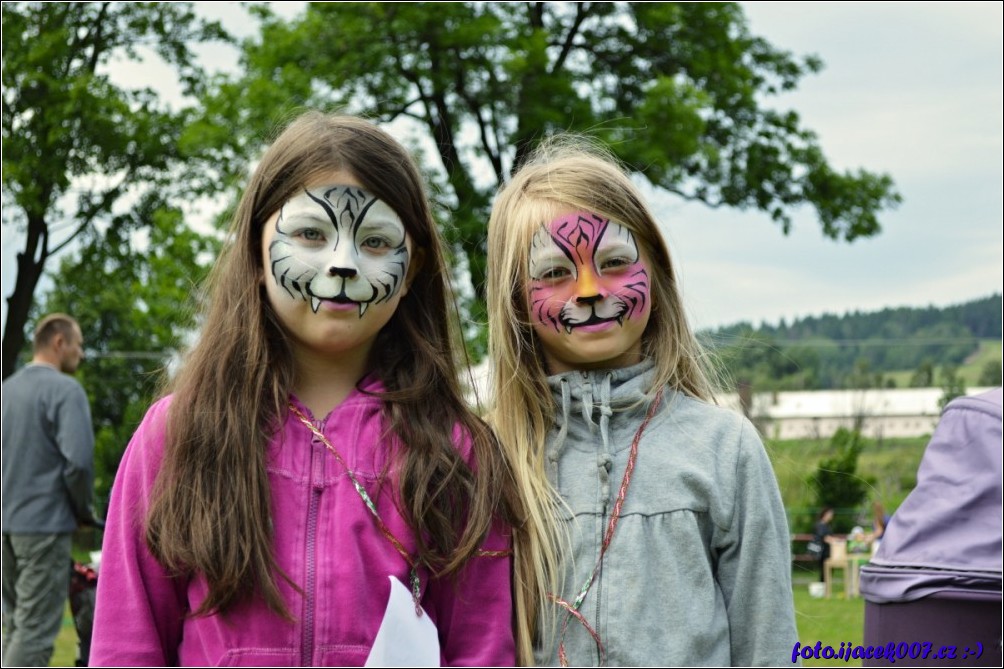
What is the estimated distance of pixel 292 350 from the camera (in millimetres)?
2590

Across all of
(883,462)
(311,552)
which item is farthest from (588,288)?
(883,462)

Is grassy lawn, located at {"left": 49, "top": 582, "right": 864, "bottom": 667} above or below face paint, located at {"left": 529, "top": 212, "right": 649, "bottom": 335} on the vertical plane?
below

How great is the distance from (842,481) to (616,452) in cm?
1661

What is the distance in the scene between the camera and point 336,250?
8.11 ft

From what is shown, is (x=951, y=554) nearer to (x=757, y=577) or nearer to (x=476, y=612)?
(x=757, y=577)

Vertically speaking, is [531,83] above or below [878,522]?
above

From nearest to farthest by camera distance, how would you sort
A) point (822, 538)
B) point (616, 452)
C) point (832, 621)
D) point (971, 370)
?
1. point (616, 452)
2. point (832, 621)
3. point (971, 370)
4. point (822, 538)

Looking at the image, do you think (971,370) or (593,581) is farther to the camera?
(971,370)

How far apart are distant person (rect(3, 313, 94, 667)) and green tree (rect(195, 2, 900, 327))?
6.78 meters

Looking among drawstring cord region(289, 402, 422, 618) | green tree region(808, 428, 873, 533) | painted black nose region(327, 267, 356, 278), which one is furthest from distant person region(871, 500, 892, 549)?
painted black nose region(327, 267, 356, 278)

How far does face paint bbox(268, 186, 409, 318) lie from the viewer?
96.8 inches

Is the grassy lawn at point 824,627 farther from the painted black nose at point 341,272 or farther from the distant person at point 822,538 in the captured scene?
the painted black nose at point 341,272

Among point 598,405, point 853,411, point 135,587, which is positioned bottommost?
point 853,411

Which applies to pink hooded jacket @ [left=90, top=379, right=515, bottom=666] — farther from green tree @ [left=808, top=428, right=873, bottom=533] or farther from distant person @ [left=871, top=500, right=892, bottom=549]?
green tree @ [left=808, top=428, right=873, bottom=533]
